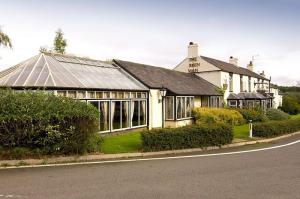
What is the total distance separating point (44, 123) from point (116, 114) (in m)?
8.80

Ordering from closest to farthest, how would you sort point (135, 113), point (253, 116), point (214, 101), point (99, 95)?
1. point (99, 95)
2. point (135, 113)
3. point (253, 116)
4. point (214, 101)

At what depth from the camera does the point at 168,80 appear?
30375 millimetres

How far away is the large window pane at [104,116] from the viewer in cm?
2020

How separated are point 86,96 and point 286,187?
12.9 m

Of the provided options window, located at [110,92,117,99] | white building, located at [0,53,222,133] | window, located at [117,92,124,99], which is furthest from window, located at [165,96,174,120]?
window, located at [110,92,117,99]

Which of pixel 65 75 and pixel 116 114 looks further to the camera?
pixel 116 114

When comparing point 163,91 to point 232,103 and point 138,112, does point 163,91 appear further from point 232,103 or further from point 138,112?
point 232,103

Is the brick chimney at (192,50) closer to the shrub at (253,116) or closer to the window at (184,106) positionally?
the shrub at (253,116)

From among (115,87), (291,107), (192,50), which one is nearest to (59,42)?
(192,50)

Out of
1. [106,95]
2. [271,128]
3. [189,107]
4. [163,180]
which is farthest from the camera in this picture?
[189,107]

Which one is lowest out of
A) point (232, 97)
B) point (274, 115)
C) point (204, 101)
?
point (274, 115)

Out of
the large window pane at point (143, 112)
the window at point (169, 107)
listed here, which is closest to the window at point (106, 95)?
the large window pane at point (143, 112)

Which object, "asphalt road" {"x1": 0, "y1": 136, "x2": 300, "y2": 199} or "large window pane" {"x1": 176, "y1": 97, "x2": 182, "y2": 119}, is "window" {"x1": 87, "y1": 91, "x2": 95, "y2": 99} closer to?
"asphalt road" {"x1": 0, "y1": 136, "x2": 300, "y2": 199}

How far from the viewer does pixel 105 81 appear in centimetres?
2197
